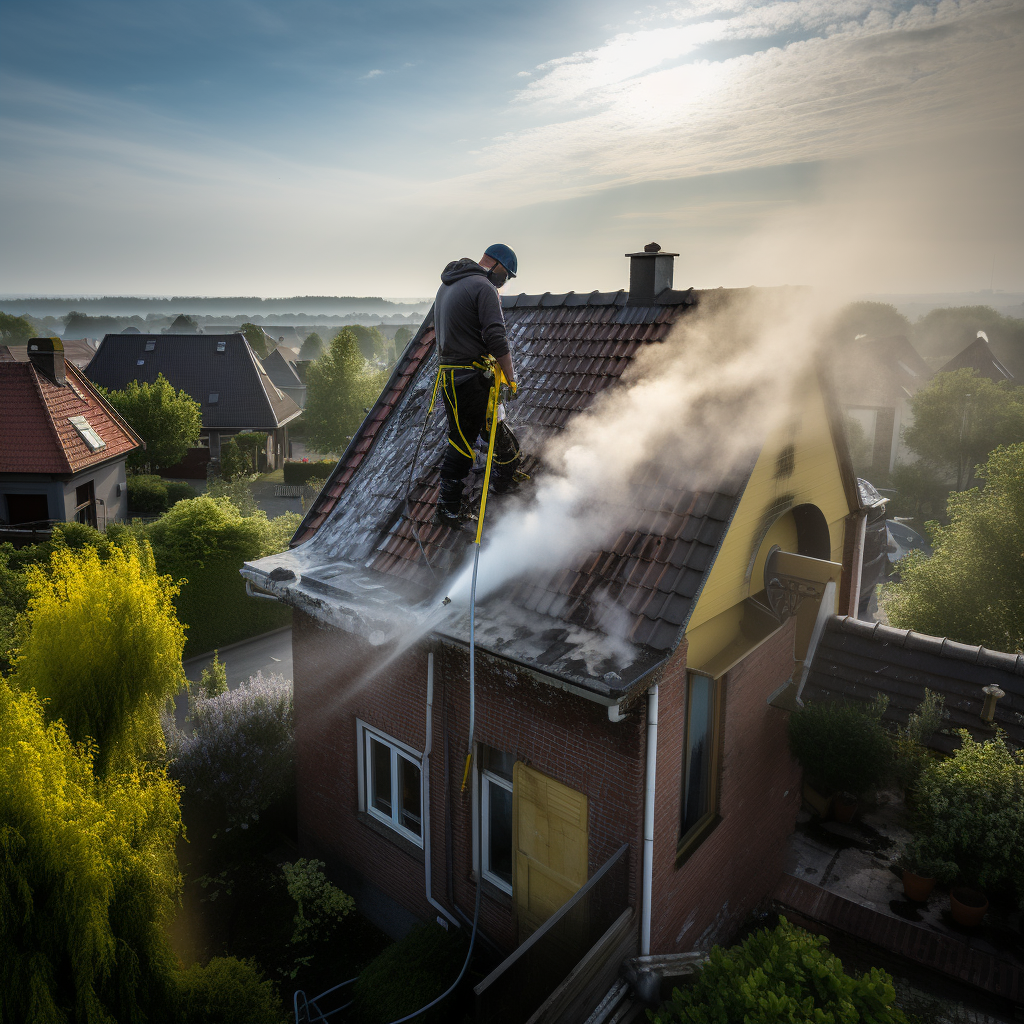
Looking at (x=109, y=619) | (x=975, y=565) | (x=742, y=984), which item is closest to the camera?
(x=742, y=984)

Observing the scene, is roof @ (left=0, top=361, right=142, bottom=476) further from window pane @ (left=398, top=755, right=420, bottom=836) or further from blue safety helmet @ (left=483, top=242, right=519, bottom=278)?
blue safety helmet @ (left=483, top=242, right=519, bottom=278)

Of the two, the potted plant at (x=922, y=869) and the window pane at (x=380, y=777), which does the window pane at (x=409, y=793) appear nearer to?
the window pane at (x=380, y=777)

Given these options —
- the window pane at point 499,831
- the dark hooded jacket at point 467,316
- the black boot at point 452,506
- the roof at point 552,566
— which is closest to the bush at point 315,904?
the window pane at point 499,831

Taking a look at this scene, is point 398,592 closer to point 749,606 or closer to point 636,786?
point 636,786

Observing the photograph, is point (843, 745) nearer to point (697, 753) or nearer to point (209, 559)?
point (697, 753)

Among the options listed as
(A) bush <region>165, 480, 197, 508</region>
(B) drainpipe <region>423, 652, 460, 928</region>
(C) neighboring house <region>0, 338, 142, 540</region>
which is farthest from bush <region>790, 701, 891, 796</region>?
(A) bush <region>165, 480, 197, 508</region>

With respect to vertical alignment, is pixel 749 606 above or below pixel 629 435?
below

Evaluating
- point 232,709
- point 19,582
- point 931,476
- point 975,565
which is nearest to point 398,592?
point 232,709
